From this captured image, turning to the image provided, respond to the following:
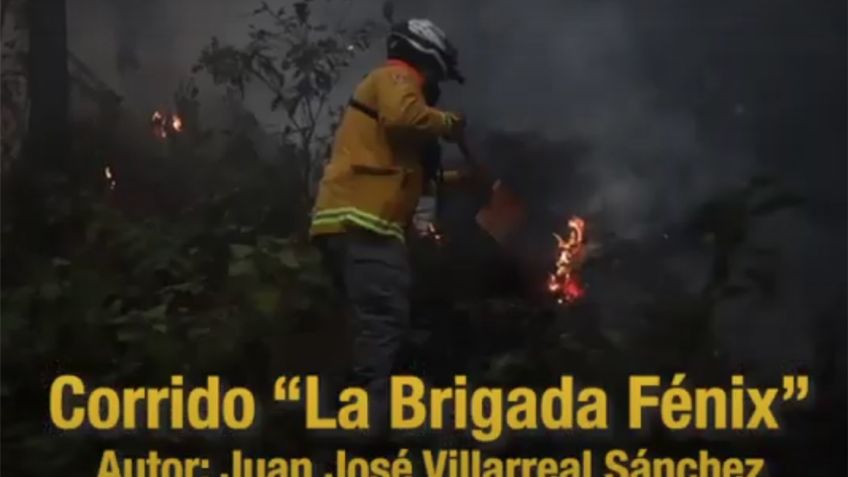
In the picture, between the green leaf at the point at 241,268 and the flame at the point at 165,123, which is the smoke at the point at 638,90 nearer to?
the flame at the point at 165,123

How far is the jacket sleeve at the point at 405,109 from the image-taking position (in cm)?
329

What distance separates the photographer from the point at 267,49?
3.28 metres

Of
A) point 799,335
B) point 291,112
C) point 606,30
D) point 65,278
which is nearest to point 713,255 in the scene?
point 799,335

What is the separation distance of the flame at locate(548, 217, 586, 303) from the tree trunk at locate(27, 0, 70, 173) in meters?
1.10

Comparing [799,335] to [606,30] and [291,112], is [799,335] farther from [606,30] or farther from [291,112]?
[291,112]

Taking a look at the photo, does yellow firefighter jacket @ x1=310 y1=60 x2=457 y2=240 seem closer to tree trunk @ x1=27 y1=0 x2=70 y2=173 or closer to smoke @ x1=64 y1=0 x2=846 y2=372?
smoke @ x1=64 y1=0 x2=846 y2=372

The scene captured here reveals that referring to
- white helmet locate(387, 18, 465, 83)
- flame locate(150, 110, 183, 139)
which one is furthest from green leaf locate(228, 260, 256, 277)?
white helmet locate(387, 18, 465, 83)

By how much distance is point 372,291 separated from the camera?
3.33m

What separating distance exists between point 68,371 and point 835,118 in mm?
1770

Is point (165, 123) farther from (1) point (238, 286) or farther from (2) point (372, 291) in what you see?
(2) point (372, 291)


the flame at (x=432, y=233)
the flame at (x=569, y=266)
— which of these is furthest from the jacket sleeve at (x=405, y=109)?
the flame at (x=569, y=266)

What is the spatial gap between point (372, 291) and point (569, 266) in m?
0.44

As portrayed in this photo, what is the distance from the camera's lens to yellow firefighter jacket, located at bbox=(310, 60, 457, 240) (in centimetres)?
329

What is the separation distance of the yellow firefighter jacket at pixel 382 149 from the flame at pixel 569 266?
0.34m
